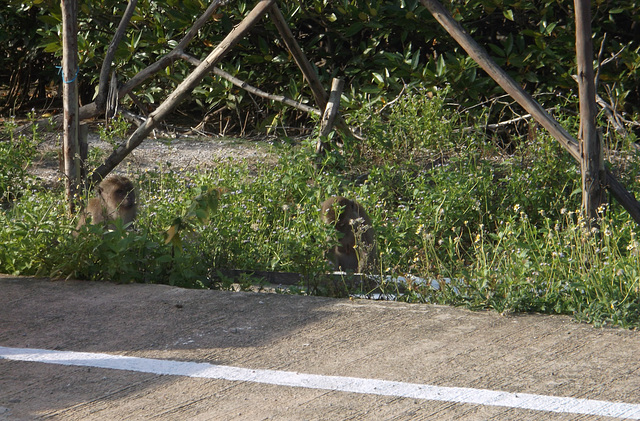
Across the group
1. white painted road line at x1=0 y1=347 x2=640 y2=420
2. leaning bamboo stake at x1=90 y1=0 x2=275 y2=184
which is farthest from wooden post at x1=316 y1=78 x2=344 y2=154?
white painted road line at x1=0 y1=347 x2=640 y2=420

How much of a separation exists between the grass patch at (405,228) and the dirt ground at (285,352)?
277 mm

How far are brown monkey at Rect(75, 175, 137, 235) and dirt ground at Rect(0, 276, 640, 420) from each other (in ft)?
4.78

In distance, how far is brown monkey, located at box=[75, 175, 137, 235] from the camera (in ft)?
19.9

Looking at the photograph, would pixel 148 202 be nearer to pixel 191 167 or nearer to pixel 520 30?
pixel 191 167

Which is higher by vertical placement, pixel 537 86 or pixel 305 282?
pixel 537 86

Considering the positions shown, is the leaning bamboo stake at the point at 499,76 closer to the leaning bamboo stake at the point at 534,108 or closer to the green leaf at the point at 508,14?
the leaning bamboo stake at the point at 534,108

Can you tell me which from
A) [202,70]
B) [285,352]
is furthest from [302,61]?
[285,352]

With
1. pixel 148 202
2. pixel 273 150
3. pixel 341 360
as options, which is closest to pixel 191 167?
pixel 273 150

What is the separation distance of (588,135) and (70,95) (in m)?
3.92

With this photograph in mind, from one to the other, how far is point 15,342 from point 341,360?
1623 mm

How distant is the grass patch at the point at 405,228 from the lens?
439 cm

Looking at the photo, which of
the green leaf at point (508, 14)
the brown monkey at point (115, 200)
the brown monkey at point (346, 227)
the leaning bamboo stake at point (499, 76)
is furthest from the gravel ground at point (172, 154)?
the green leaf at point (508, 14)

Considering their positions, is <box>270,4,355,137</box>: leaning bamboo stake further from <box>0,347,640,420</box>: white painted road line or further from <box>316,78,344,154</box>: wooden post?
<box>0,347,640,420</box>: white painted road line

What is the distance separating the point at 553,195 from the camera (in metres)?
7.11
